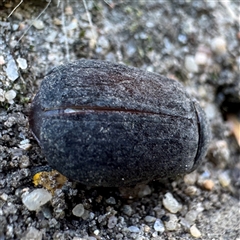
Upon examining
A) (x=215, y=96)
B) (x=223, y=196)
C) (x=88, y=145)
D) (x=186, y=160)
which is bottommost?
(x=223, y=196)

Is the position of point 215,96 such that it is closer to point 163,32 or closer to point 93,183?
point 163,32

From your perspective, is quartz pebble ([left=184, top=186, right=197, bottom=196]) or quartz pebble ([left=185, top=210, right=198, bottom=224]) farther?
quartz pebble ([left=184, top=186, right=197, bottom=196])

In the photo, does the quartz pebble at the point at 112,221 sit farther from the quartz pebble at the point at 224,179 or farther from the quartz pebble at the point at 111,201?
the quartz pebble at the point at 224,179

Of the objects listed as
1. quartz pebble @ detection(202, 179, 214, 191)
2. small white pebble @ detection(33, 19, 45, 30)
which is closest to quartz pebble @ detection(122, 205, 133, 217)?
quartz pebble @ detection(202, 179, 214, 191)

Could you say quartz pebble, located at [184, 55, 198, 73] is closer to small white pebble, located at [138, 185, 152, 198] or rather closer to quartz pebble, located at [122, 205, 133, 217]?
small white pebble, located at [138, 185, 152, 198]

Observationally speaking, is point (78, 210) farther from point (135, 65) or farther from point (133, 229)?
point (135, 65)

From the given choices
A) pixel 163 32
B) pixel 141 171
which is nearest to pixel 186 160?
pixel 141 171
